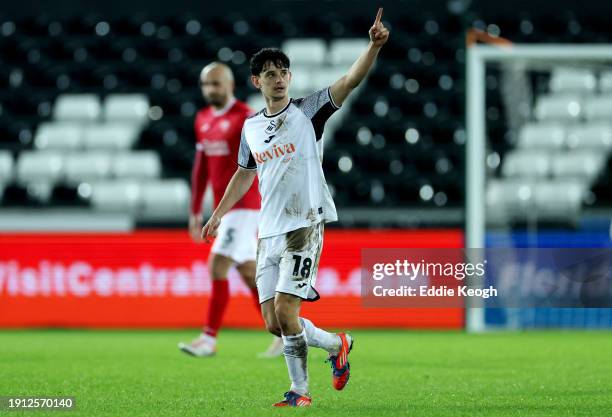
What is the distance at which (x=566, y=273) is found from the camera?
12.4 meters

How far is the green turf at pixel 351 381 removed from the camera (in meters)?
5.46

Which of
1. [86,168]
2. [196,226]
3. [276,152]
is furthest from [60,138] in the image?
[276,152]

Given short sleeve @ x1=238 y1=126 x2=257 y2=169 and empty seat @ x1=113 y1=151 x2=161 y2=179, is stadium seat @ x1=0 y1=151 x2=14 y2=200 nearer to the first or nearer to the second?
empty seat @ x1=113 y1=151 x2=161 y2=179

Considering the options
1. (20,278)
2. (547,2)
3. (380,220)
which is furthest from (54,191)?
(547,2)

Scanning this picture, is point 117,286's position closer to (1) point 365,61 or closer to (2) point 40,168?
(2) point 40,168

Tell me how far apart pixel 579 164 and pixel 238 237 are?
24.7ft

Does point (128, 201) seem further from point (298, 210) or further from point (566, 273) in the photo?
point (298, 210)

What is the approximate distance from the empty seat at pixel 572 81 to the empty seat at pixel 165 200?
5105mm

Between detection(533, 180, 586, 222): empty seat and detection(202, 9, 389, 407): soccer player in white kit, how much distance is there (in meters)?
8.19

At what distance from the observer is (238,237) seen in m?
8.83

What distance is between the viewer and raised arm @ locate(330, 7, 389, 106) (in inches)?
205

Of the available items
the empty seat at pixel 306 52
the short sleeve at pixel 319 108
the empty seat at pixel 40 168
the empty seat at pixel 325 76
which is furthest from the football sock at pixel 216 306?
the empty seat at pixel 306 52

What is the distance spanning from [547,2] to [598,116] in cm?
559

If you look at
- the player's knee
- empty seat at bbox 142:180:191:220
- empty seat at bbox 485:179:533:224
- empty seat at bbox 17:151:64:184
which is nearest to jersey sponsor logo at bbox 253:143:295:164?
the player's knee
